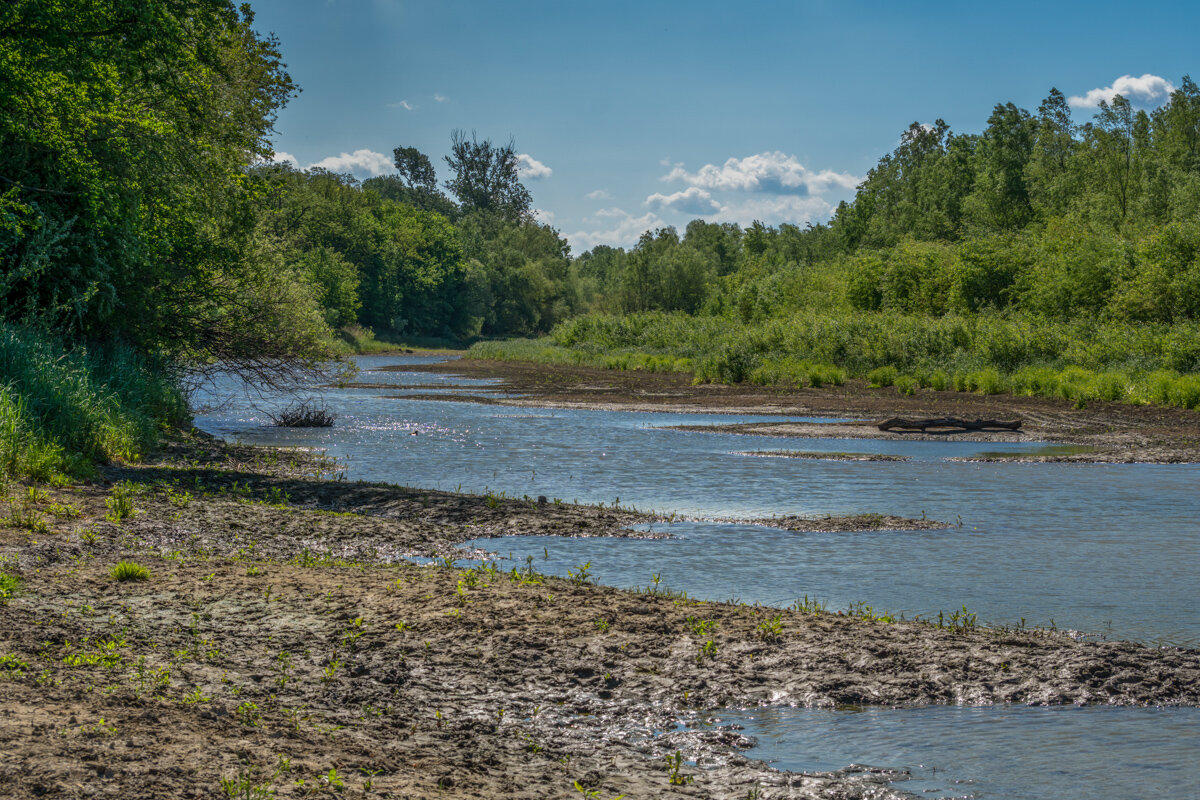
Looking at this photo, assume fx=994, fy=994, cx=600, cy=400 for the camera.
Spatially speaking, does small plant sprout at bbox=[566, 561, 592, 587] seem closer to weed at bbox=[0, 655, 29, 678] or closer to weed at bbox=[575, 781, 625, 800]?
weed at bbox=[575, 781, 625, 800]

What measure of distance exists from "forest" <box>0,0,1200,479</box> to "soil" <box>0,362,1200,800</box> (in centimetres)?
547

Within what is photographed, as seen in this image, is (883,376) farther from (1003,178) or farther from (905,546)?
(1003,178)

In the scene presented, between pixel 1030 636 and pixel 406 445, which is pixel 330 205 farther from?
pixel 1030 636

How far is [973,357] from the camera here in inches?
1901

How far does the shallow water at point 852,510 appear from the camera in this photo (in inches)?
463

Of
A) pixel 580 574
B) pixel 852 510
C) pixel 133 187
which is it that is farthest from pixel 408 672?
pixel 133 187

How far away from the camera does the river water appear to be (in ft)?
23.0

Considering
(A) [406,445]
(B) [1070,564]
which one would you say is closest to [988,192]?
(A) [406,445]

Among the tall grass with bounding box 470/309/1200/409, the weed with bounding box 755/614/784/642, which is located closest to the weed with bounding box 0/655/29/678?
the weed with bounding box 755/614/784/642

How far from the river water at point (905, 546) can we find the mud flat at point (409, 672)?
54 cm

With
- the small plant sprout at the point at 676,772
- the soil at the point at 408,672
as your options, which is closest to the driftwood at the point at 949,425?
the soil at the point at 408,672

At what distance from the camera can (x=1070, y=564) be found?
44.6ft

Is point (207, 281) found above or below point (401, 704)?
above

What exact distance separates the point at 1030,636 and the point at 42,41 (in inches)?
745
